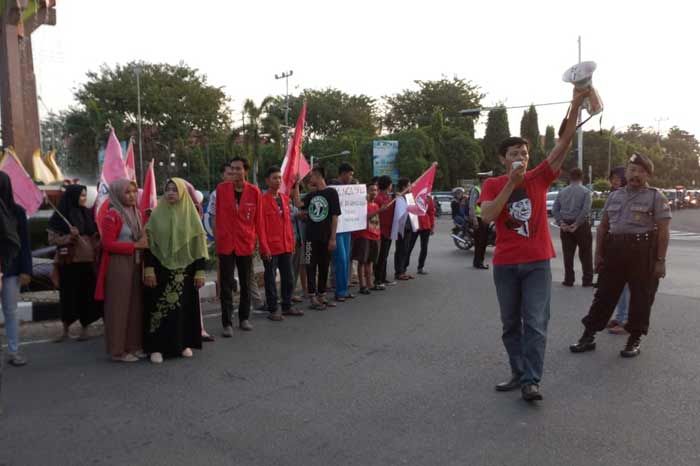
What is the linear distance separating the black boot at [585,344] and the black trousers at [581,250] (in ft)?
13.0

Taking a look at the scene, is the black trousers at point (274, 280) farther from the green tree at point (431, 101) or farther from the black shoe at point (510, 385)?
the green tree at point (431, 101)

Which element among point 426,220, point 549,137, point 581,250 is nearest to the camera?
point 581,250

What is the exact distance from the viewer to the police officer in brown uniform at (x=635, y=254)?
18.1 feet

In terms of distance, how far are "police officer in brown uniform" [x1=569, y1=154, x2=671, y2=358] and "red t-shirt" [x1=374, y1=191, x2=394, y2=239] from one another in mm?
4653

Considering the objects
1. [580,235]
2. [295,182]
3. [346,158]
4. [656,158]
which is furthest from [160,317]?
[656,158]

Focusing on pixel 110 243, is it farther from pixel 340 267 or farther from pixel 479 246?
pixel 479 246

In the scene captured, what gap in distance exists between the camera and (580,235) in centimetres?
970

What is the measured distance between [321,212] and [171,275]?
8.28 feet

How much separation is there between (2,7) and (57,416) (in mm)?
12342

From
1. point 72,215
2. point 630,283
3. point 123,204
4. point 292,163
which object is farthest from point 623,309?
point 72,215

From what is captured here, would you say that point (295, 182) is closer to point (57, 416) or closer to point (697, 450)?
point (57, 416)

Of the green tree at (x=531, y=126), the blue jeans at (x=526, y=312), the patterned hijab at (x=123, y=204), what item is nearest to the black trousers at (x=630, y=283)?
the blue jeans at (x=526, y=312)

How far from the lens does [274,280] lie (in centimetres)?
734

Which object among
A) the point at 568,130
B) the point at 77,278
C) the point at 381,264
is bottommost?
the point at 381,264
